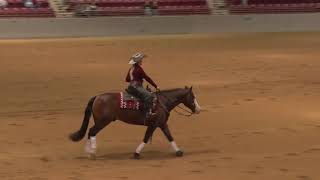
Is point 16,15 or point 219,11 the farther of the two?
point 219,11

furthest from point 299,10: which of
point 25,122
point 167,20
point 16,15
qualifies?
point 25,122

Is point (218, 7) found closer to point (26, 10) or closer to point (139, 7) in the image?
point (139, 7)

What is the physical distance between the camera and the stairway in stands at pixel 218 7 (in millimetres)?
40969

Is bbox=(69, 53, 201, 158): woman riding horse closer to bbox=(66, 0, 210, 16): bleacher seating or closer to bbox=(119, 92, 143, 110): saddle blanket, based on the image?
bbox=(119, 92, 143, 110): saddle blanket

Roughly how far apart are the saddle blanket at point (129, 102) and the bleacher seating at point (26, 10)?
27463 millimetres

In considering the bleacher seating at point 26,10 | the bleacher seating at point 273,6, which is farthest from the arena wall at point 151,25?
the bleacher seating at point 273,6

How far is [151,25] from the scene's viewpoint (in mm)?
35688

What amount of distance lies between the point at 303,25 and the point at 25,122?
1121 inches

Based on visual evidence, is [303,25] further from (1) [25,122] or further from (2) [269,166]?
(2) [269,166]

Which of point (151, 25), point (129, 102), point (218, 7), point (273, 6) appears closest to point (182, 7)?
point (218, 7)

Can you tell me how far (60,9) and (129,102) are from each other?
29584mm

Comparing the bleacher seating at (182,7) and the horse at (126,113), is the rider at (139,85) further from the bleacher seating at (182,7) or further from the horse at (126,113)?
the bleacher seating at (182,7)

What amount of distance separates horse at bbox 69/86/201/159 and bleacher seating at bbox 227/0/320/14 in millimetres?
31797

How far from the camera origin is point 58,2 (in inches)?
1540
